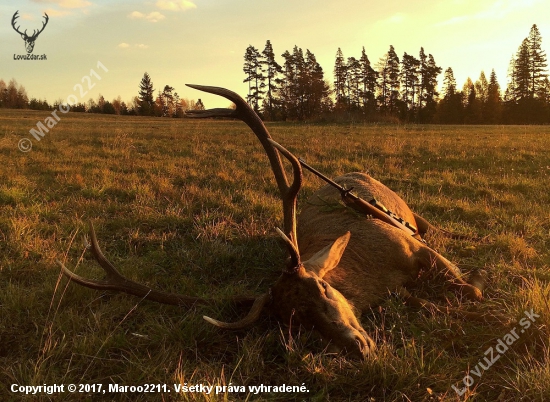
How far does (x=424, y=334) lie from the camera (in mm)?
2885

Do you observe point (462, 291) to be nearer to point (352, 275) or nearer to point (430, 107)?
point (352, 275)

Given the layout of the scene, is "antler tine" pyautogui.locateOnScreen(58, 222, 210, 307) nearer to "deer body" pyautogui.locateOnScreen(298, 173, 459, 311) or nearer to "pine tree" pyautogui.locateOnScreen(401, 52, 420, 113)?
"deer body" pyautogui.locateOnScreen(298, 173, 459, 311)

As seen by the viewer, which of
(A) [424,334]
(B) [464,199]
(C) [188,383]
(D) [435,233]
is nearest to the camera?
(C) [188,383]

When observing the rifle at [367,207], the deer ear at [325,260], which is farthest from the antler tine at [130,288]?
the rifle at [367,207]

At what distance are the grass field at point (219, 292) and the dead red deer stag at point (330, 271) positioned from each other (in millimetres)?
156

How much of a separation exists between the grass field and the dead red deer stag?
16cm

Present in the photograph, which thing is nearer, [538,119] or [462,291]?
[462,291]

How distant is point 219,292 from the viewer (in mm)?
3623

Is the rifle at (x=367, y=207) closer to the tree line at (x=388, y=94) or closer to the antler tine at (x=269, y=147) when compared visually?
the antler tine at (x=269, y=147)

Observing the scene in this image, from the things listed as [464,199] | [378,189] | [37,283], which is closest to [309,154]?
[464,199]

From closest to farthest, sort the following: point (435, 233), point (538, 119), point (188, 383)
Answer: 1. point (188, 383)
2. point (435, 233)
3. point (538, 119)

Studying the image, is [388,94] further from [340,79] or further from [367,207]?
[367,207]

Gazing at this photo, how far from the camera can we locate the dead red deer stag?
256 centimetres

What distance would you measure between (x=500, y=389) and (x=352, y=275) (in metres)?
1.31
